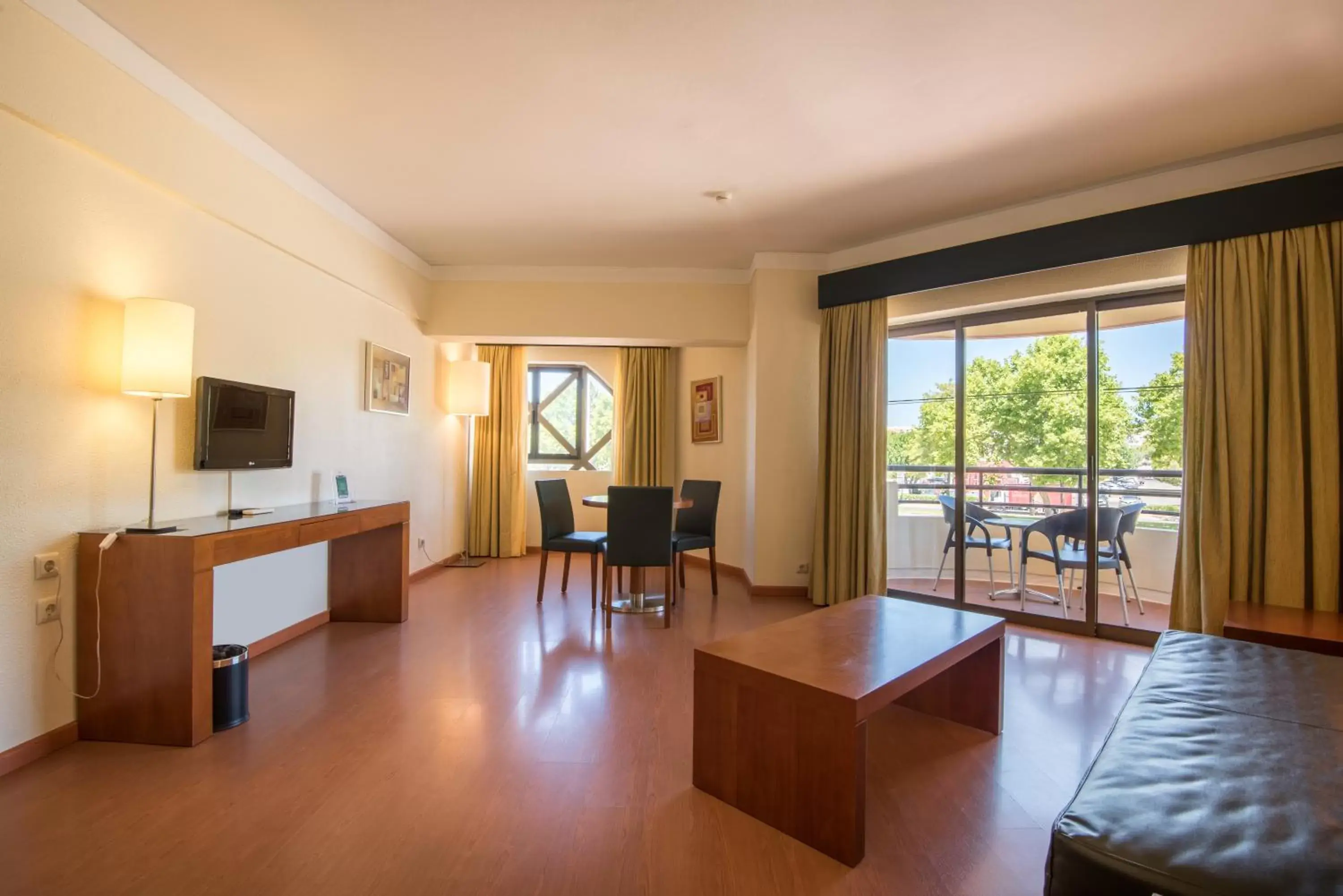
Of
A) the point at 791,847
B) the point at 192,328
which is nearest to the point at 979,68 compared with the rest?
the point at 791,847

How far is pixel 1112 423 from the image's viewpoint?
3.66 m

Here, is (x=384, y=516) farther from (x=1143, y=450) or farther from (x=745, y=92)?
(x=1143, y=450)

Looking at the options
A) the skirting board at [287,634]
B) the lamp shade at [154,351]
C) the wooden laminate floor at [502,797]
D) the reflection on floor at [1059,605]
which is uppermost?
the lamp shade at [154,351]

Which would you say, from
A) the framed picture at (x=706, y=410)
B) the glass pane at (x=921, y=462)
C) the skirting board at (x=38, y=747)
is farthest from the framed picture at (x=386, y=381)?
the glass pane at (x=921, y=462)

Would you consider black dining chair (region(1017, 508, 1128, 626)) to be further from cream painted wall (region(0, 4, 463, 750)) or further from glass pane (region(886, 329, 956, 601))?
cream painted wall (region(0, 4, 463, 750))

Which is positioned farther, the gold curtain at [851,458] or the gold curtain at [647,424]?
the gold curtain at [647,424]

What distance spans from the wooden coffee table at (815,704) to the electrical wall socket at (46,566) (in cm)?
225

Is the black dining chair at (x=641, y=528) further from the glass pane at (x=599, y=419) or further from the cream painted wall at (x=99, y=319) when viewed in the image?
the glass pane at (x=599, y=419)

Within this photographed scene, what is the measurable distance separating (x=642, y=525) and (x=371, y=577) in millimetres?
1733

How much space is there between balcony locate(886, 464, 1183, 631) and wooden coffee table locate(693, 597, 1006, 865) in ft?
6.21

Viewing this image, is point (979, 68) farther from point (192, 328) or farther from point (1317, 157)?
point (192, 328)

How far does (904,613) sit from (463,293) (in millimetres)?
4168

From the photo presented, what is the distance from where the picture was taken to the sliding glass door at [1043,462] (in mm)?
3576

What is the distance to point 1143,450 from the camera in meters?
3.58
